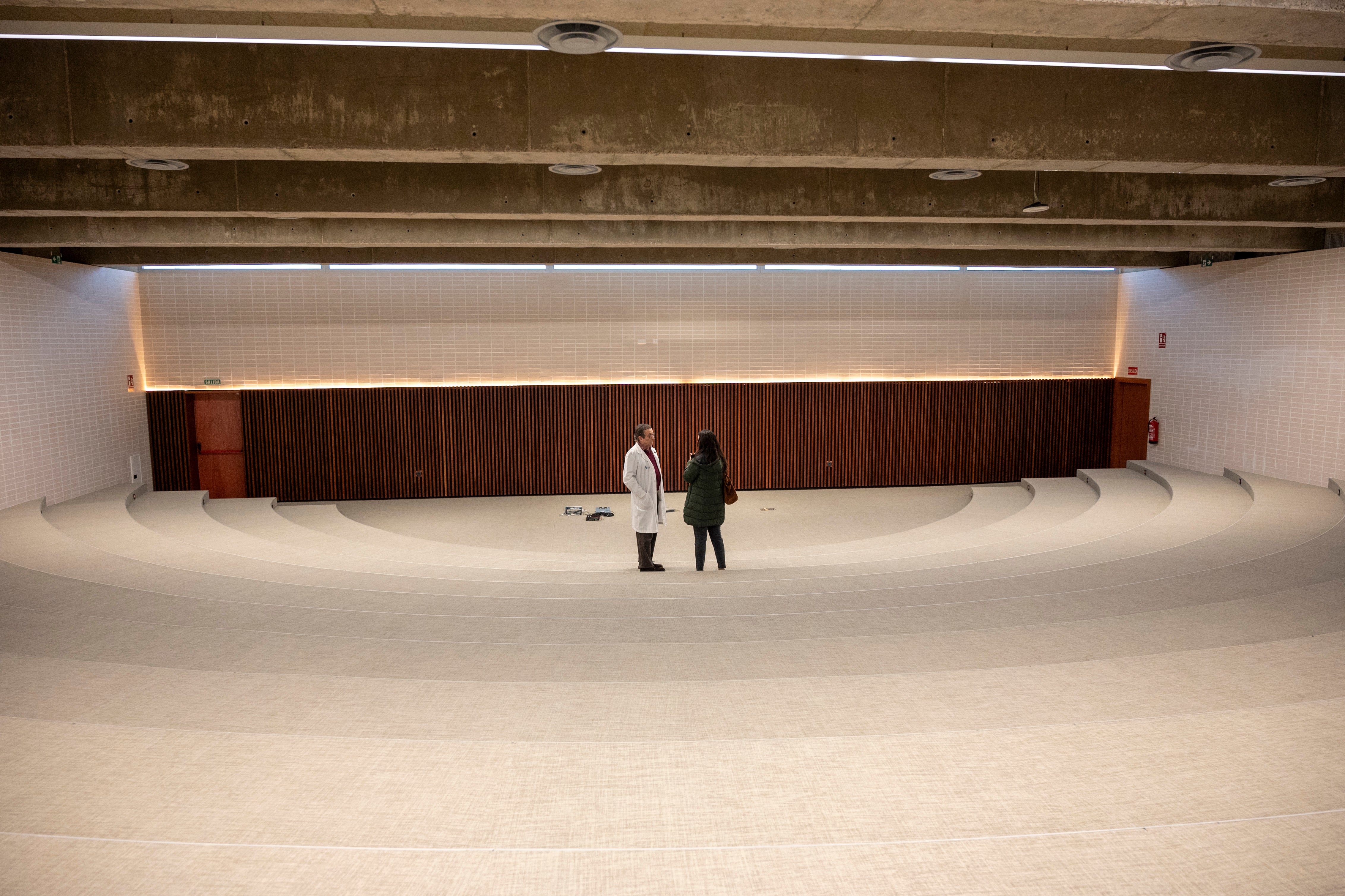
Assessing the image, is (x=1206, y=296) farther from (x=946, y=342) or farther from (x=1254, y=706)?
(x=1254, y=706)

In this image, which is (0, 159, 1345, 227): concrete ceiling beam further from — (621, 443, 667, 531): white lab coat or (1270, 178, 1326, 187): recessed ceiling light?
(621, 443, 667, 531): white lab coat

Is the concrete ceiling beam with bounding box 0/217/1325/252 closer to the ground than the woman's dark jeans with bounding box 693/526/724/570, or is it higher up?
higher up

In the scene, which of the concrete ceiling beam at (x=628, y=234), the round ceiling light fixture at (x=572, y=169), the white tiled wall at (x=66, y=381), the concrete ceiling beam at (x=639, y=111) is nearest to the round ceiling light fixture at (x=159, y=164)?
the concrete ceiling beam at (x=639, y=111)

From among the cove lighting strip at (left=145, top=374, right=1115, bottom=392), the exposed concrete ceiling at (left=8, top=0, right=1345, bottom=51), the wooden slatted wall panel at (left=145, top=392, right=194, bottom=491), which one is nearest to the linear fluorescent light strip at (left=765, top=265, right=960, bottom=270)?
the cove lighting strip at (left=145, top=374, right=1115, bottom=392)

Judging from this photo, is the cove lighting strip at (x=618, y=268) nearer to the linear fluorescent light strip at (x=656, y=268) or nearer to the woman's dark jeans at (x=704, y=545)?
the linear fluorescent light strip at (x=656, y=268)

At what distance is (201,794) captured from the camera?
2775mm

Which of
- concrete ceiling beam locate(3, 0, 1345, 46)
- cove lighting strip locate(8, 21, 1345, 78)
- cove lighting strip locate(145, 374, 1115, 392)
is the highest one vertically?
cove lighting strip locate(8, 21, 1345, 78)

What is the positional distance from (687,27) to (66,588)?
5561 mm

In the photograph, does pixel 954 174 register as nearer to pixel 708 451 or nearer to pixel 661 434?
pixel 708 451

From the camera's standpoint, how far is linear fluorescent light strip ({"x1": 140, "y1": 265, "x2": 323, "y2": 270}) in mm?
13070

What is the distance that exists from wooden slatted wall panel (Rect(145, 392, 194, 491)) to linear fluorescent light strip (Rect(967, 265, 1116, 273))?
1301cm

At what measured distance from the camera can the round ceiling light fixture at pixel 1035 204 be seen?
748cm

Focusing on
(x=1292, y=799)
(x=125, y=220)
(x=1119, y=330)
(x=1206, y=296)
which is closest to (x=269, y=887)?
(x=1292, y=799)

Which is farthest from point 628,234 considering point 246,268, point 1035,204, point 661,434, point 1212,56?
point 246,268
